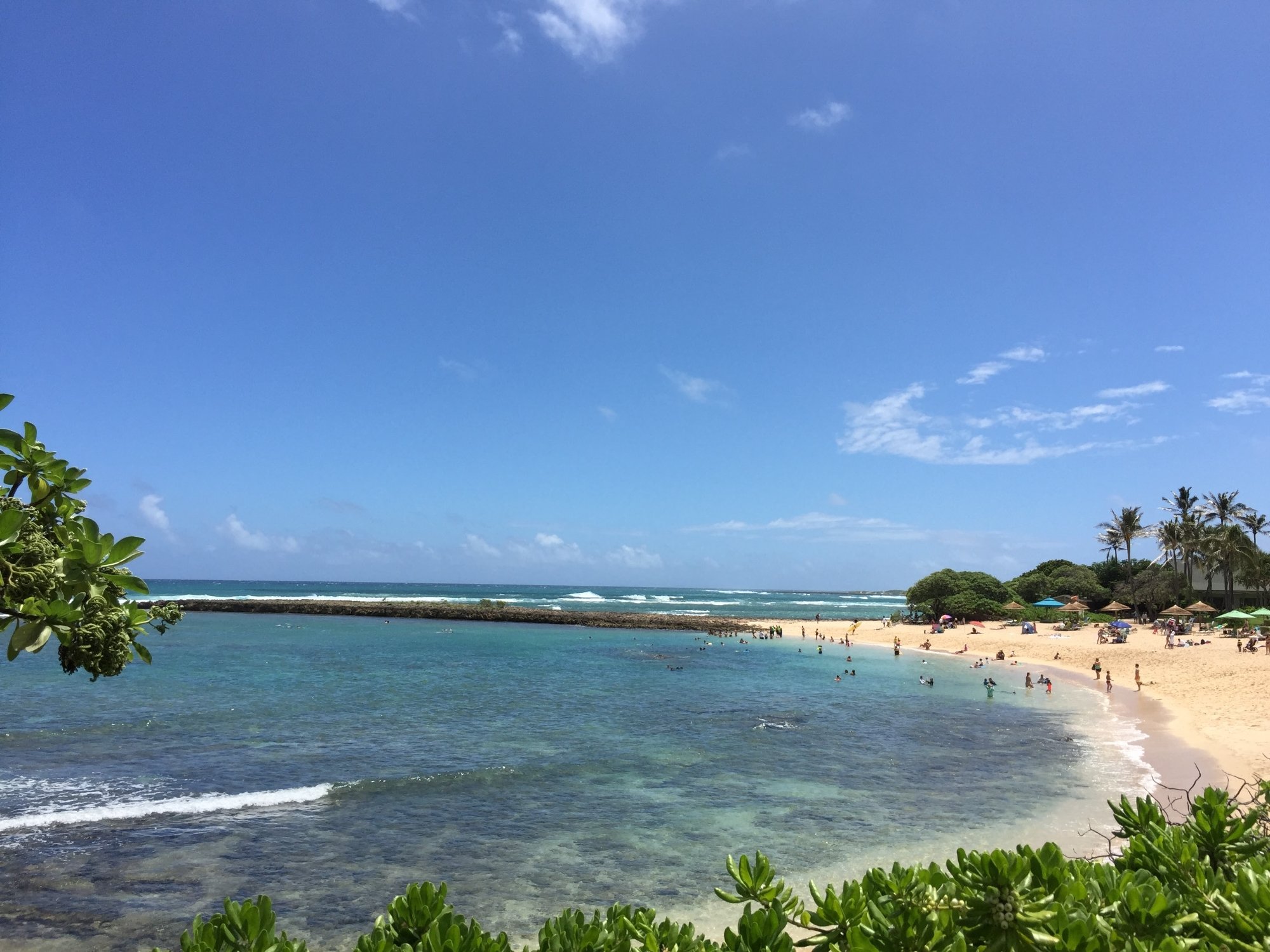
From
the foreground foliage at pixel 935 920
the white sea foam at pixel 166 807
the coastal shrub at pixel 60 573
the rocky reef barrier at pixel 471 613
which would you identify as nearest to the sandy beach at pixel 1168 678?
the rocky reef barrier at pixel 471 613

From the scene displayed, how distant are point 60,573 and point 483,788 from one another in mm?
15003

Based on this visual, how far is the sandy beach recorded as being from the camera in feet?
62.1

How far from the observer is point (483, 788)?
16000mm

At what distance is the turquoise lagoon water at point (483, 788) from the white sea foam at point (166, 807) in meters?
0.07

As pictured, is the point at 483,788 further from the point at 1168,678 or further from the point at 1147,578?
the point at 1147,578

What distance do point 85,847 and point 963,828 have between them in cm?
1579

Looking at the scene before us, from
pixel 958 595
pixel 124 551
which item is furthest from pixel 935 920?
pixel 958 595

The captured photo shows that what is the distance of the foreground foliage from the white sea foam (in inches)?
553

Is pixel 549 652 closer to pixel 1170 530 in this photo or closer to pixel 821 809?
pixel 821 809

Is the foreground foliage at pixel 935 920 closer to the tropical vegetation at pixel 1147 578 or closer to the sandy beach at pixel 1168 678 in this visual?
the sandy beach at pixel 1168 678

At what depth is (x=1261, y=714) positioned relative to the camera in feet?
75.4

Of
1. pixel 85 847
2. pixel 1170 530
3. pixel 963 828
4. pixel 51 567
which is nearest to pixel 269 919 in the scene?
pixel 51 567

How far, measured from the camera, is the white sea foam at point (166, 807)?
1323 centimetres

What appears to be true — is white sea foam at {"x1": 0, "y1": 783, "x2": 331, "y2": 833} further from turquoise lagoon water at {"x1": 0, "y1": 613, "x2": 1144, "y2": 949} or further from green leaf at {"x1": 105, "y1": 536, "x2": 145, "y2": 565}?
green leaf at {"x1": 105, "y1": 536, "x2": 145, "y2": 565}
